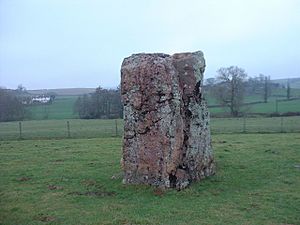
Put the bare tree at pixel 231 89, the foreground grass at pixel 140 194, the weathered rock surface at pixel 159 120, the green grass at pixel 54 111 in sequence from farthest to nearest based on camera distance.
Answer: the green grass at pixel 54 111, the bare tree at pixel 231 89, the weathered rock surface at pixel 159 120, the foreground grass at pixel 140 194

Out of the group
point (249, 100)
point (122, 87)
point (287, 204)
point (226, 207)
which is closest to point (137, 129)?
point (122, 87)

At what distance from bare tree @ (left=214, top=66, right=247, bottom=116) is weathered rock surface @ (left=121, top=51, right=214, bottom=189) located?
1669 inches

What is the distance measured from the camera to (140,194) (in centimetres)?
1320

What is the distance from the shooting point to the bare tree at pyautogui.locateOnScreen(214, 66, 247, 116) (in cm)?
5731

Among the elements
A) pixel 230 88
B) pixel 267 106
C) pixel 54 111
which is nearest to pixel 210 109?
pixel 230 88

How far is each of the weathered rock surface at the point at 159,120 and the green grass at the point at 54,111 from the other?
162ft

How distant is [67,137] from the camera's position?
3262 centimetres

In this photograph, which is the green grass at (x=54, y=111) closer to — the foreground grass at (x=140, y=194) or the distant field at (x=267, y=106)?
the distant field at (x=267, y=106)

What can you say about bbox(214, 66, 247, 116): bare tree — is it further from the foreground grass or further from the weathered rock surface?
the weathered rock surface

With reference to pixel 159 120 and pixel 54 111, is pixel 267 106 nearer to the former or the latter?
pixel 54 111

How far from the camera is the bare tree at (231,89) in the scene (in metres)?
57.3

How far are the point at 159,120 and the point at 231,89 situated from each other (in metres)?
46.3

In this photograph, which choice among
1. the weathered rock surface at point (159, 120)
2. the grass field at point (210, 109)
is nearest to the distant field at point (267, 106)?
the grass field at point (210, 109)

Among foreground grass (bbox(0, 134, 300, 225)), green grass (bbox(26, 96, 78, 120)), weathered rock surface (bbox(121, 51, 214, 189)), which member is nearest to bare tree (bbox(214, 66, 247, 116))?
green grass (bbox(26, 96, 78, 120))
